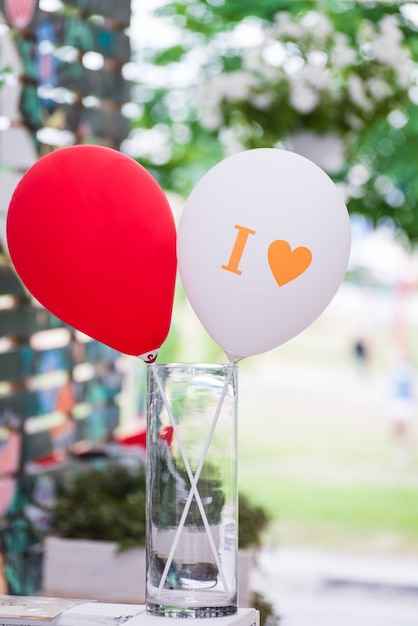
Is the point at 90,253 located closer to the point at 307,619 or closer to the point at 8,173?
the point at 8,173

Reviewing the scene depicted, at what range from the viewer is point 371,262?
696cm

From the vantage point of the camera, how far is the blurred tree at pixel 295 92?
3166 millimetres

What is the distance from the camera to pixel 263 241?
4.43 ft

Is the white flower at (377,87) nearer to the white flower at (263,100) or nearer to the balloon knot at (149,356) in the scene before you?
the white flower at (263,100)

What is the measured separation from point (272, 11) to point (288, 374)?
491 centimetres

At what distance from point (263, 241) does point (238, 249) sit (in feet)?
0.11

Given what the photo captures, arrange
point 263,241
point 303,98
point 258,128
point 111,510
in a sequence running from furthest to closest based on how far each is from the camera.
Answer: point 258,128 < point 303,98 < point 111,510 < point 263,241

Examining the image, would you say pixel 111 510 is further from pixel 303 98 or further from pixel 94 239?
pixel 303 98

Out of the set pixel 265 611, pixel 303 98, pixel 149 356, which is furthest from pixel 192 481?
pixel 303 98

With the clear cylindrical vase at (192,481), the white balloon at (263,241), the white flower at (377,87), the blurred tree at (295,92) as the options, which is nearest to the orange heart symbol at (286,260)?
the white balloon at (263,241)

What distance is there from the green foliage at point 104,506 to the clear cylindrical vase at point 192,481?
698 millimetres

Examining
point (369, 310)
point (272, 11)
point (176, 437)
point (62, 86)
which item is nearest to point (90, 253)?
point (176, 437)

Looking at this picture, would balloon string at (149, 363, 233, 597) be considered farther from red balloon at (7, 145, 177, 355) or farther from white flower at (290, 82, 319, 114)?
white flower at (290, 82, 319, 114)

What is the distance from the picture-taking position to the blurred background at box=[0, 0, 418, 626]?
7.89ft
